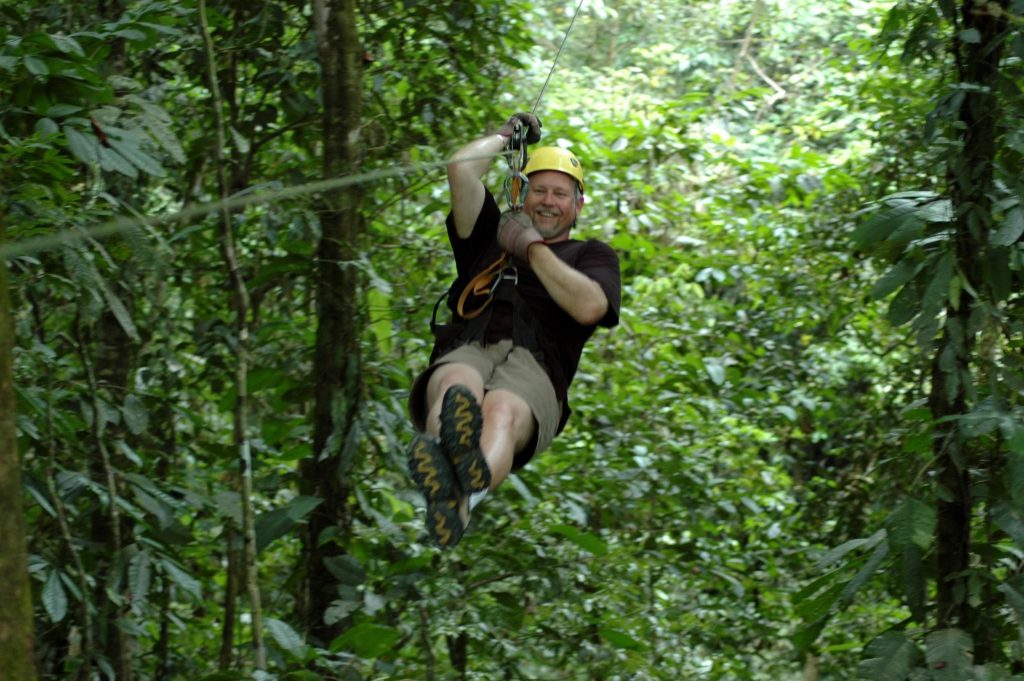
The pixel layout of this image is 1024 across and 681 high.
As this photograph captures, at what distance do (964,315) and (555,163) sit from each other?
108 cm

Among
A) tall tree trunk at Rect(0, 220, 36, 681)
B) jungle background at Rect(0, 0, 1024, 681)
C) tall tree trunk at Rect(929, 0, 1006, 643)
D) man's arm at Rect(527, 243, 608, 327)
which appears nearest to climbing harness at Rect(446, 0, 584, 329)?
man's arm at Rect(527, 243, 608, 327)

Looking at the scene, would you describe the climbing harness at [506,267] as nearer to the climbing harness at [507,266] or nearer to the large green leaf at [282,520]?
the climbing harness at [507,266]

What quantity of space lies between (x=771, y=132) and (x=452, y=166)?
5.84 metres

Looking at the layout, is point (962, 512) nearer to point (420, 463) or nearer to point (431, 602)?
point (420, 463)

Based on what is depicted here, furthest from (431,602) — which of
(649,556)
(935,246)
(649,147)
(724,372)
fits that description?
(649,147)

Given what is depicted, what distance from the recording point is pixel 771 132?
8211 millimetres

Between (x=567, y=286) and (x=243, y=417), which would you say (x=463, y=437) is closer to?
(x=567, y=286)

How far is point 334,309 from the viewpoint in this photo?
3.25 metres

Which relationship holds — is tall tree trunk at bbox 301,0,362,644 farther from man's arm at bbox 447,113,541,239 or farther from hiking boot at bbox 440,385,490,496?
hiking boot at bbox 440,385,490,496

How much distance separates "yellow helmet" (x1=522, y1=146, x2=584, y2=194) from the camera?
299cm

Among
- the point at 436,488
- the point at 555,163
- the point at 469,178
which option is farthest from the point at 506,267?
the point at 436,488

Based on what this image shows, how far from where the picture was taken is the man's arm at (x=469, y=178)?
277 centimetres

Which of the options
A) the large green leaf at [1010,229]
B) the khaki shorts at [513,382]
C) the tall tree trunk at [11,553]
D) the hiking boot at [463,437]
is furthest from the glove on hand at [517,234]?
the tall tree trunk at [11,553]

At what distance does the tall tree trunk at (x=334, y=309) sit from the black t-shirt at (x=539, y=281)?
439 mm
